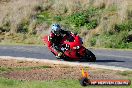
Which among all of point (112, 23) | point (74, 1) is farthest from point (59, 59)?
point (74, 1)

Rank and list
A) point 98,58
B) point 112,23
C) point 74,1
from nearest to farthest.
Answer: point 98,58, point 112,23, point 74,1

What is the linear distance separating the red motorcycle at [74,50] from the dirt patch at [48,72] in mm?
1380

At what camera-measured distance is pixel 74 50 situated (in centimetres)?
2252

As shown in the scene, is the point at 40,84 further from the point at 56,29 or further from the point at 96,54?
the point at 96,54

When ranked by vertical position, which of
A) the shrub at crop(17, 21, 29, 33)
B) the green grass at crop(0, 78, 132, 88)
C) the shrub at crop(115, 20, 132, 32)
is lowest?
the green grass at crop(0, 78, 132, 88)

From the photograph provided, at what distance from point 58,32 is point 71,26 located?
15.3 metres

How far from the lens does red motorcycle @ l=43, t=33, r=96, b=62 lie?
22469 millimetres

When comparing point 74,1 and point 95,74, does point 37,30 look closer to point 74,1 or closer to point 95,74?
point 74,1

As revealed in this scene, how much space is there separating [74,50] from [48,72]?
159 inches

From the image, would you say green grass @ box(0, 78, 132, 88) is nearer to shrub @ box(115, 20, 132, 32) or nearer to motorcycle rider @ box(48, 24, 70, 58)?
motorcycle rider @ box(48, 24, 70, 58)

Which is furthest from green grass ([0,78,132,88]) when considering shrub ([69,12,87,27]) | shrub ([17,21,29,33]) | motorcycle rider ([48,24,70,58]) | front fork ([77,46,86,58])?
shrub ([17,21,29,33])

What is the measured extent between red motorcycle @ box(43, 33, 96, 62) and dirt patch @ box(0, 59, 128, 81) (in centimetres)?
138

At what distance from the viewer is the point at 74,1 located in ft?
142

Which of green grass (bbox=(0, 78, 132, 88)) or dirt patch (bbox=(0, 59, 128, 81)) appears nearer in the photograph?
green grass (bbox=(0, 78, 132, 88))
